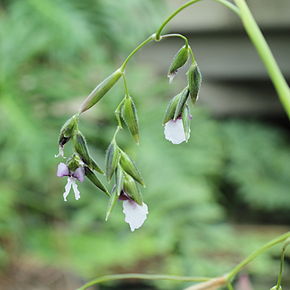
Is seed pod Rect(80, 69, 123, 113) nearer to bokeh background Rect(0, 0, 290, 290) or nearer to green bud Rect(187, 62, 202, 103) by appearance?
green bud Rect(187, 62, 202, 103)

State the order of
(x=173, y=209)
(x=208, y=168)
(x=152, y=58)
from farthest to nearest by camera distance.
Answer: (x=152, y=58)
(x=208, y=168)
(x=173, y=209)

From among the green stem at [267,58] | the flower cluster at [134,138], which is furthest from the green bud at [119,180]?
the green stem at [267,58]

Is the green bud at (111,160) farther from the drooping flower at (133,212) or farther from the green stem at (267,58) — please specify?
the green stem at (267,58)

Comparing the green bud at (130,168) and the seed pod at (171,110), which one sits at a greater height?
the seed pod at (171,110)

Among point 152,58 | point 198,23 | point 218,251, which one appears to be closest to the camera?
point 218,251

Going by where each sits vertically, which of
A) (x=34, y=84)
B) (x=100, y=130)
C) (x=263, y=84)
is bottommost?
(x=100, y=130)

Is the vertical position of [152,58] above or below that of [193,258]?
above

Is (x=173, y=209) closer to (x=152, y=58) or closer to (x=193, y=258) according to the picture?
(x=193, y=258)

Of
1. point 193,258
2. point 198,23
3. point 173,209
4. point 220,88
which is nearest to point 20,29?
point 173,209
